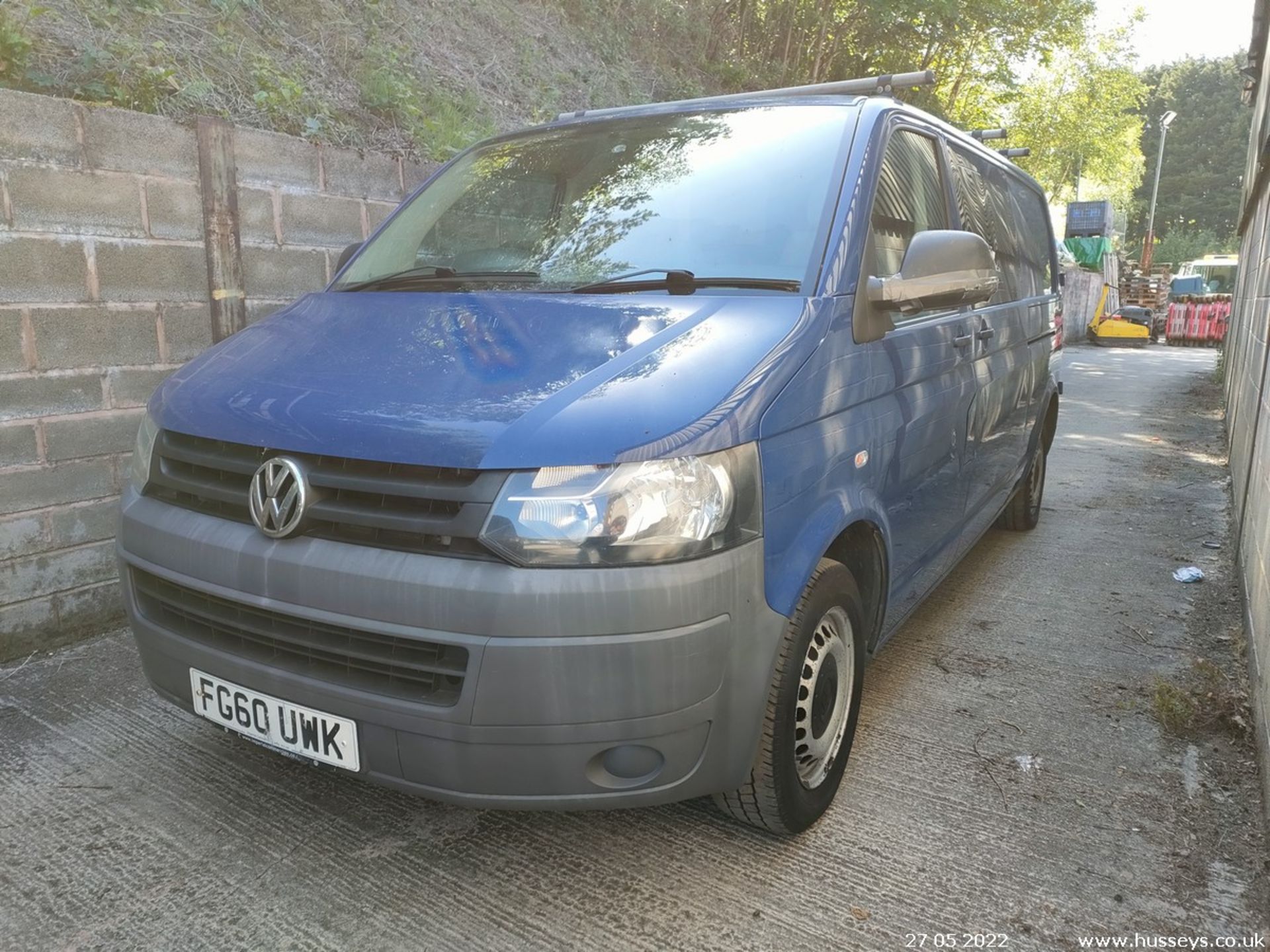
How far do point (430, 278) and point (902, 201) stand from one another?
151cm

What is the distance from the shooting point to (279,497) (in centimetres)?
201

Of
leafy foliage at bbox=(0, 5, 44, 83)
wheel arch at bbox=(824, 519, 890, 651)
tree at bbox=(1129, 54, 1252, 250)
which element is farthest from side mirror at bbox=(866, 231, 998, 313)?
tree at bbox=(1129, 54, 1252, 250)

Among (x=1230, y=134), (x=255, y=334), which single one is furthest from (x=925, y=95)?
(x=1230, y=134)

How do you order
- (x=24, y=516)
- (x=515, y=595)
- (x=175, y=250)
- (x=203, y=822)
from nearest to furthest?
(x=515, y=595) → (x=203, y=822) → (x=24, y=516) → (x=175, y=250)

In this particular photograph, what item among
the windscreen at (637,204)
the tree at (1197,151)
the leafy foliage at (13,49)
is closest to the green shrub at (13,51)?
the leafy foliage at (13,49)

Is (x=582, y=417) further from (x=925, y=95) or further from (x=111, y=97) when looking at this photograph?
(x=925, y=95)

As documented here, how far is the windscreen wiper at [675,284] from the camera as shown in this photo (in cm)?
242

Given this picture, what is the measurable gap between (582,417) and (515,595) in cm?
38

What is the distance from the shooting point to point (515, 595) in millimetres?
1797

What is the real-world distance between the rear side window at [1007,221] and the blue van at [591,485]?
834mm

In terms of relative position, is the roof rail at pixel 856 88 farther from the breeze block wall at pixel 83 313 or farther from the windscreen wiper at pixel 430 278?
the breeze block wall at pixel 83 313

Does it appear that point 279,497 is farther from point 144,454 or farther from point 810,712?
point 810,712

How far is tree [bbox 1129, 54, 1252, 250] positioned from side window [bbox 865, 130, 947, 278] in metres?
68.2

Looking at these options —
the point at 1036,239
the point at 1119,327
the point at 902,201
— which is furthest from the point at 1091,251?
the point at 902,201
